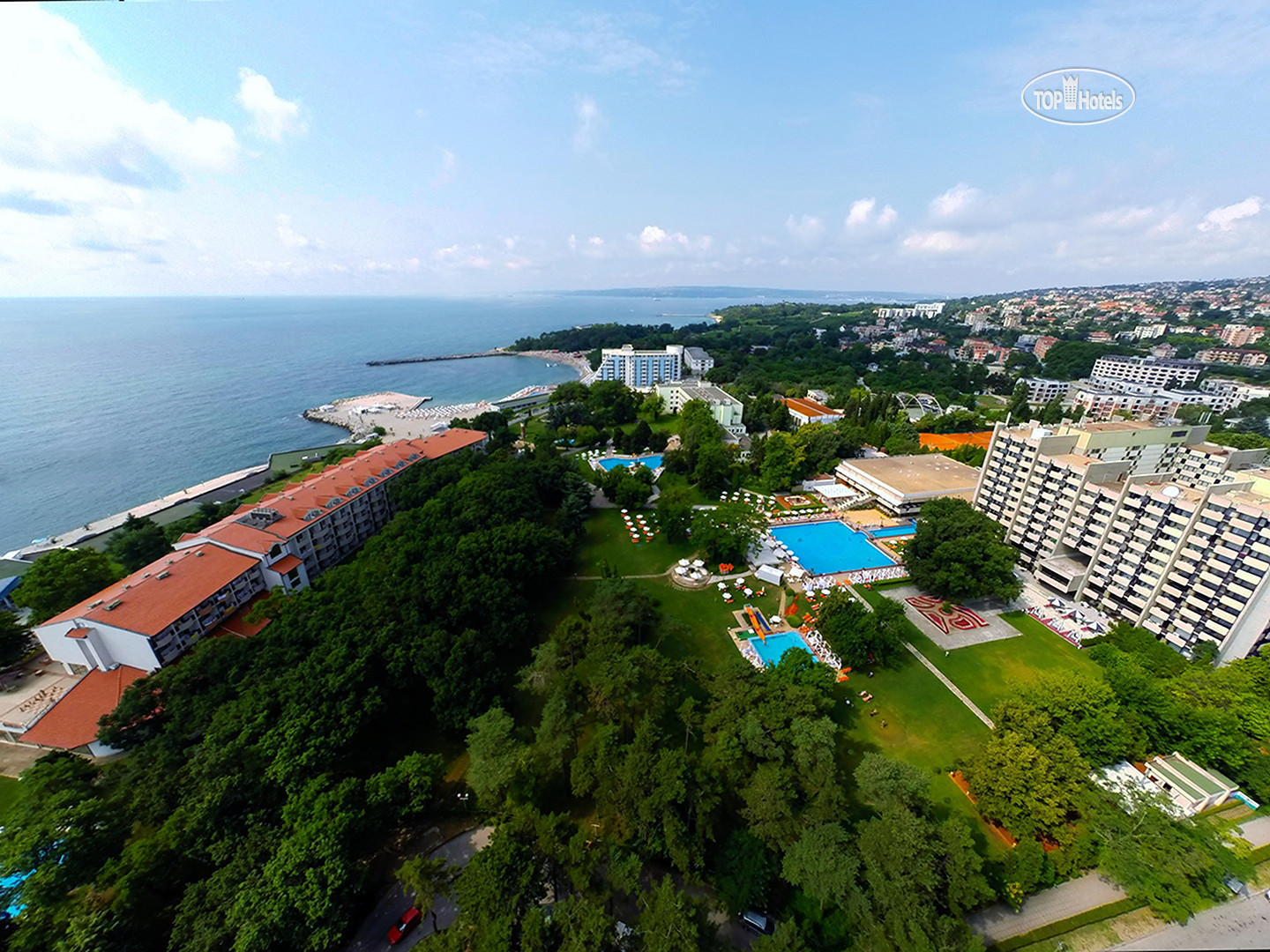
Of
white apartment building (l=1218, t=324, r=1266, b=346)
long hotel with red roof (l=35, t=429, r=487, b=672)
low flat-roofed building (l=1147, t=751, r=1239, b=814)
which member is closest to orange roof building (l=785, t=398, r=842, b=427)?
low flat-roofed building (l=1147, t=751, r=1239, b=814)

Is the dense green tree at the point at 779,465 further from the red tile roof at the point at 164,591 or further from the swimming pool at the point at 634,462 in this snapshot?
the red tile roof at the point at 164,591

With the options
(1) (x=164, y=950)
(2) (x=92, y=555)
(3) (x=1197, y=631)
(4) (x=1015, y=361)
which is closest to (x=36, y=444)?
(2) (x=92, y=555)

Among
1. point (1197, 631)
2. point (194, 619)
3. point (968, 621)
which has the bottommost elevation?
point (968, 621)

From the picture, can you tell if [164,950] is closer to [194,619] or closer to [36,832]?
[36,832]

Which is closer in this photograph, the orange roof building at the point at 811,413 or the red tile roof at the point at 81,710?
the red tile roof at the point at 81,710

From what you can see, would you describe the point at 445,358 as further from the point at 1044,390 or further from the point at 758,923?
the point at 758,923

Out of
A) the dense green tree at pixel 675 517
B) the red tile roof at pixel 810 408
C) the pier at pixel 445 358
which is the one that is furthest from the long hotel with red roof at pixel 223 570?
the pier at pixel 445 358
